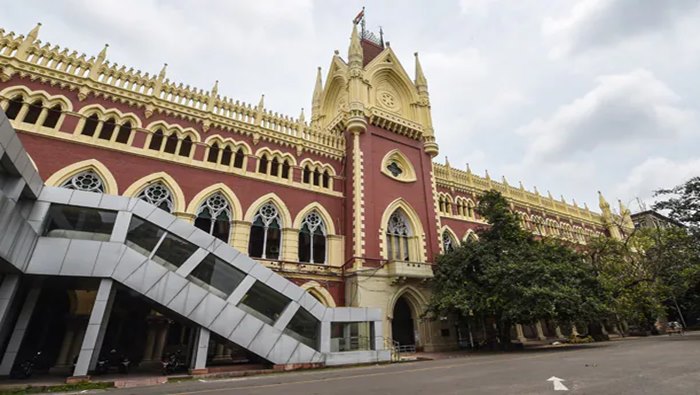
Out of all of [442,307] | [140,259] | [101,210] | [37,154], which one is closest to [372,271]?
[442,307]

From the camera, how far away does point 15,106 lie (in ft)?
49.7

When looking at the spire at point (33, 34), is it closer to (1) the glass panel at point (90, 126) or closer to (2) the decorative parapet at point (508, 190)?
(1) the glass panel at point (90, 126)

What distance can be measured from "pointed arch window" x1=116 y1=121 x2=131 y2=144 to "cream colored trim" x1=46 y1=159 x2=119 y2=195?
1747mm

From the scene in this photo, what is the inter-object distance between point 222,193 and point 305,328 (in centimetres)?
902

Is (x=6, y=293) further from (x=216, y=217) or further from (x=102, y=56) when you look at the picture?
(x=102, y=56)

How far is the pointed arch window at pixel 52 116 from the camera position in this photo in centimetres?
1555

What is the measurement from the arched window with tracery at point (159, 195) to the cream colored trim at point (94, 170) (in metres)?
1.27

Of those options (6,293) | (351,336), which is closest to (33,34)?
(6,293)

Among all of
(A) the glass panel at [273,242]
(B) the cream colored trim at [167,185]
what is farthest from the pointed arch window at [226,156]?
(A) the glass panel at [273,242]

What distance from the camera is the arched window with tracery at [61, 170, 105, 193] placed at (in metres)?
15.1

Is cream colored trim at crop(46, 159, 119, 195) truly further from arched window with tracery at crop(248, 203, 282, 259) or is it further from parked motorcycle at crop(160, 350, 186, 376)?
parked motorcycle at crop(160, 350, 186, 376)

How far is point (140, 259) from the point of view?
35.6 ft

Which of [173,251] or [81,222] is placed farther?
[173,251]

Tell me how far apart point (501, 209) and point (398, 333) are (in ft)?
34.1
